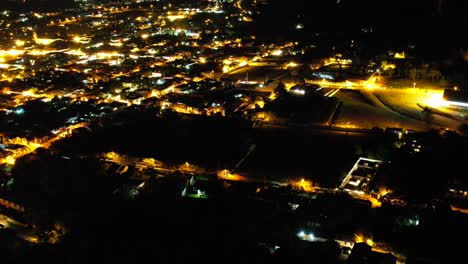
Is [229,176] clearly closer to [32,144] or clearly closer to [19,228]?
[19,228]

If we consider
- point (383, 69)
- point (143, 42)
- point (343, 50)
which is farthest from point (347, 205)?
point (143, 42)

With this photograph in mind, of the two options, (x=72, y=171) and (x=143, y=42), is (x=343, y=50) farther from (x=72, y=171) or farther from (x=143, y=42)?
(x=72, y=171)

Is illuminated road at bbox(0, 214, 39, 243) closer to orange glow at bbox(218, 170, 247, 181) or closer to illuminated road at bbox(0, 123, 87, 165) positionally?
illuminated road at bbox(0, 123, 87, 165)

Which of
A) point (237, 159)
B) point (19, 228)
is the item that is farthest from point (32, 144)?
point (237, 159)

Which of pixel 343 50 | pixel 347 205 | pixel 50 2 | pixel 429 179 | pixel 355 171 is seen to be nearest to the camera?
pixel 347 205

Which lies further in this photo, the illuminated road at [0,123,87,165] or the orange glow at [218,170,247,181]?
the illuminated road at [0,123,87,165]

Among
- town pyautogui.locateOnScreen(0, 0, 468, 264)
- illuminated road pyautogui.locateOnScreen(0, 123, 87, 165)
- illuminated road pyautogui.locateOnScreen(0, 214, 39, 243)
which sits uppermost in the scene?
town pyautogui.locateOnScreen(0, 0, 468, 264)

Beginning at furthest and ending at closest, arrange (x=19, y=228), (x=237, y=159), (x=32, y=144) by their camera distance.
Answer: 1. (x=32, y=144)
2. (x=237, y=159)
3. (x=19, y=228)

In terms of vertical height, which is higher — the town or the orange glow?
the town

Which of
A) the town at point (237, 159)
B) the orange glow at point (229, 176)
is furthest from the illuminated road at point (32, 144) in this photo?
the orange glow at point (229, 176)

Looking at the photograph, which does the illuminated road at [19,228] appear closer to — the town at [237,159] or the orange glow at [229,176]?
the town at [237,159]

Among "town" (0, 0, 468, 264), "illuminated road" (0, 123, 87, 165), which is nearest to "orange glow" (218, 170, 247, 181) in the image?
"town" (0, 0, 468, 264)
